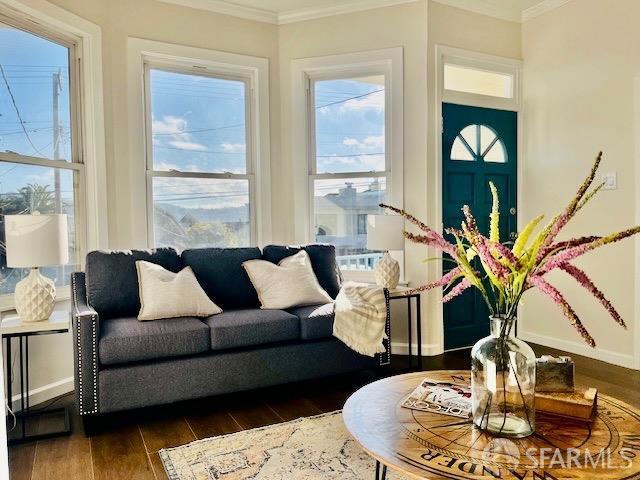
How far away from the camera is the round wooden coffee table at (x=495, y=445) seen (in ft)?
4.23

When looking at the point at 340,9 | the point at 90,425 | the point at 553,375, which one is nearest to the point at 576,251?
the point at 553,375

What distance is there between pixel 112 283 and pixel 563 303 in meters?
2.67

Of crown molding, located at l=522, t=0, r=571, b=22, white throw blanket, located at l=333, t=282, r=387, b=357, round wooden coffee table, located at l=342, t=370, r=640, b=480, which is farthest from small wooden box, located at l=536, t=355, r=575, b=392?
crown molding, located at l=522, t=0, r=571, b=22

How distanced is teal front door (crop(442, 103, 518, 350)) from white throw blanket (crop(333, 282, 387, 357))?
1.10 metres

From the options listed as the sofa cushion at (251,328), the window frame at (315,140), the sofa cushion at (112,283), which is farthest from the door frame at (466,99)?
the sofa cushion at (112,283)

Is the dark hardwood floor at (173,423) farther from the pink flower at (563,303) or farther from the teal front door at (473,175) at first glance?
the pink flower at (563,303)

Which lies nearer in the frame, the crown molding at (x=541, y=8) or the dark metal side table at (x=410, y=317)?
the dark metal side table at (x=410, y=317)

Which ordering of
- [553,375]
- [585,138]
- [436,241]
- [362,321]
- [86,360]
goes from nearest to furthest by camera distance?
[436,241] → [553,375] → [86,360] → [362,321] → [585,138]

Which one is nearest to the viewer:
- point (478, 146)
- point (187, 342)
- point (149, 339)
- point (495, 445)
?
point (495, 445)

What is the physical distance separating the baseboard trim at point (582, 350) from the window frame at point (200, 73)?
247 centimetres

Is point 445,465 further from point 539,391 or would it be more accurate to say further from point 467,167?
point 467,167

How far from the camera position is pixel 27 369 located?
9.38ft

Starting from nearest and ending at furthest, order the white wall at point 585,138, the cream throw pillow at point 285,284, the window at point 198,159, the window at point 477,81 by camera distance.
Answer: the cream throw pillow at point 285,284 → the white wall at point 585,138 → the window at point 198,159 → the window at point 477,81

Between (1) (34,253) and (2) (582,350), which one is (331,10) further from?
(2) (582,350)
